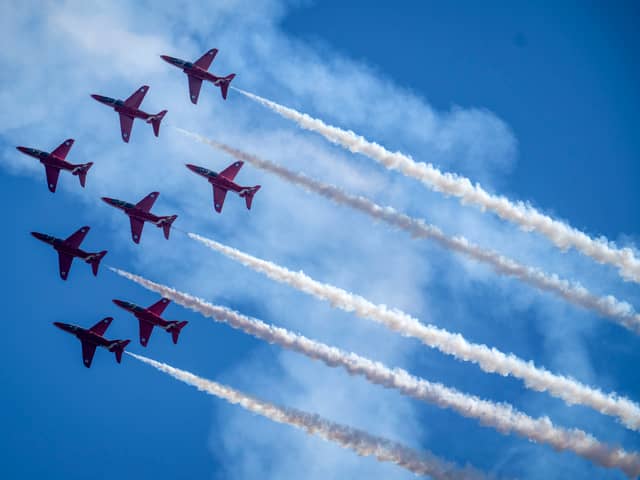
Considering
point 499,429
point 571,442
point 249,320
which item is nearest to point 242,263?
point 249,320

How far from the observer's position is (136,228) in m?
66.8

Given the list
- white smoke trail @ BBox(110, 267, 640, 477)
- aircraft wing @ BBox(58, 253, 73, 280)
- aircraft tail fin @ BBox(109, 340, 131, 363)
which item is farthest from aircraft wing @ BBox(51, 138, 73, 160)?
white smoke trail @ BBox(110, 267, 640, 477)

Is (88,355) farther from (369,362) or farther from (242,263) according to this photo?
(369,362)

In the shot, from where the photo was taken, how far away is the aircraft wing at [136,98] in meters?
68.3

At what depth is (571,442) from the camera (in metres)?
55.5

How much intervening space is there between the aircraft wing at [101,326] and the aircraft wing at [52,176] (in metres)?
10.7

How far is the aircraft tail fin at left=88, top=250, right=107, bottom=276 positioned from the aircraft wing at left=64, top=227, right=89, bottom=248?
69.6 inches

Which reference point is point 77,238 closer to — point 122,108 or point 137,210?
point 137,210

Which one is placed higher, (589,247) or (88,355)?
(589,247)

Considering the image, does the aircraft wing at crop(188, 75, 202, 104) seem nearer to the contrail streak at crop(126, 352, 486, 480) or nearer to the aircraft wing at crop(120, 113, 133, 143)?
the aircraft wing at crop(120, 113, 133, 143)

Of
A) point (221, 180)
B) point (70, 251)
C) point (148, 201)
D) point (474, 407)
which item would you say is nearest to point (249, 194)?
point (221, 180)

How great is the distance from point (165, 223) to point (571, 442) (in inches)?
1233

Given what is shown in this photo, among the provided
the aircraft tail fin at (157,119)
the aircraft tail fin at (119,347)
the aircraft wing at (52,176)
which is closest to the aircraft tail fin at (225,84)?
the aircraft tail fin at (157,119)

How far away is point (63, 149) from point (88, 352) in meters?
15.3
